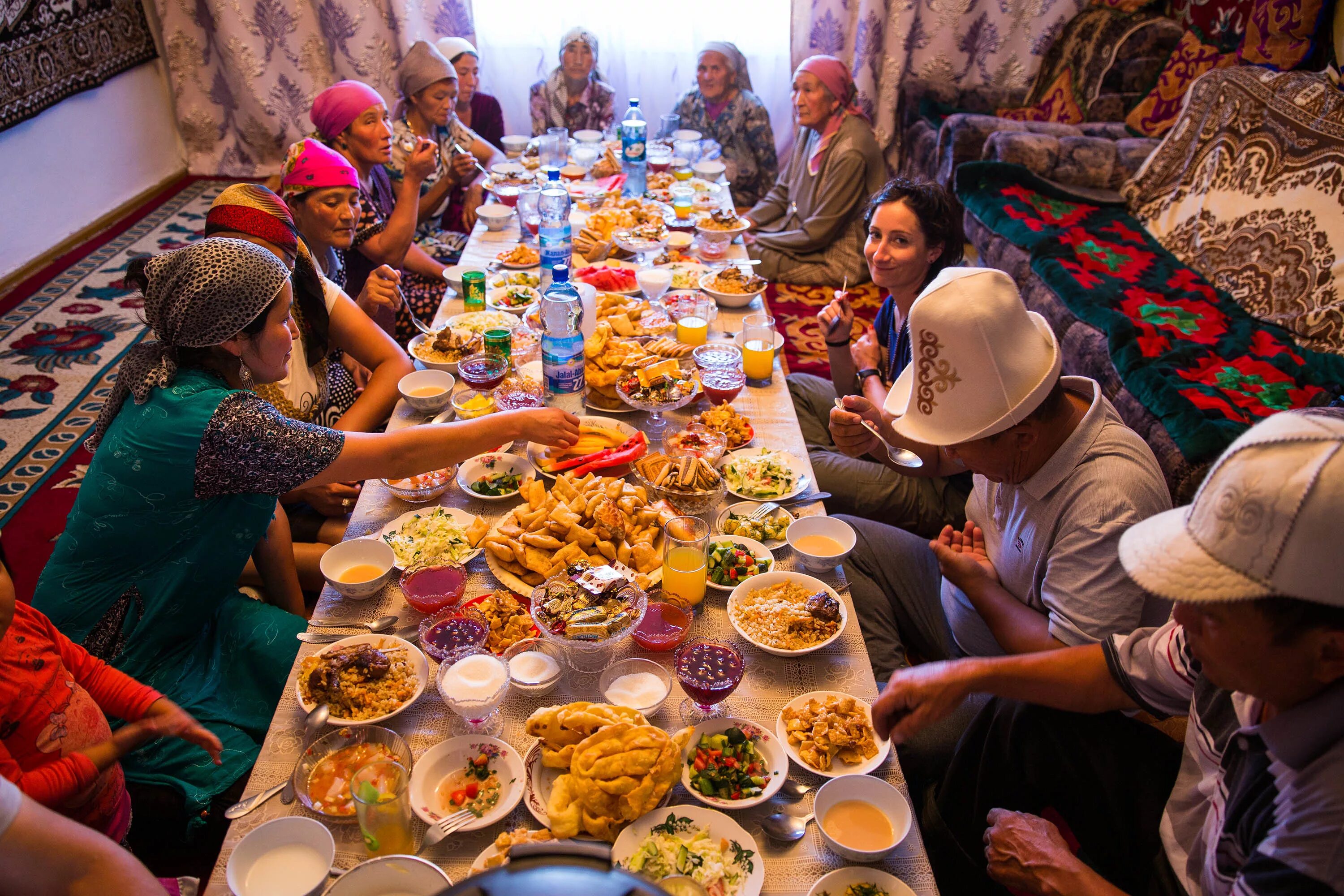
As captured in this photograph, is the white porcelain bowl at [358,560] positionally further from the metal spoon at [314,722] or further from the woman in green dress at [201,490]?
the metal spoon at [314,722]

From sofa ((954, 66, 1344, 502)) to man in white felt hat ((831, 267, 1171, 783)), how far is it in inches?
72.2

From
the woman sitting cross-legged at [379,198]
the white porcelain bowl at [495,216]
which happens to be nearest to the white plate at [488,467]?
the woman sitting cross-legged at [379,198]

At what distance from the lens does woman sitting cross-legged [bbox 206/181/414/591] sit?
9.00 ft

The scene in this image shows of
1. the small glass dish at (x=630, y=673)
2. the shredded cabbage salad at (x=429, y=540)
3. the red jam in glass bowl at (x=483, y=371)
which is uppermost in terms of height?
the red jam in glass bowl at (x=483, y=371)

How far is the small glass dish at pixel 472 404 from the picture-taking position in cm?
282

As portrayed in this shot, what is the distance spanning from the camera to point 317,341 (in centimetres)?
309

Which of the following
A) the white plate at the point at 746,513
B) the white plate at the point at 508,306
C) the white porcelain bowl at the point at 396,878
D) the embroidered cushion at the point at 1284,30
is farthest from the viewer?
the embroidered cushion at the point at 1284,30

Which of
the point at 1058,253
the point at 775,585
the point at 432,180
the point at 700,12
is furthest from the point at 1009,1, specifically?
the point at 775,585

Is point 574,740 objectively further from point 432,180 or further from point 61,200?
point 61,200

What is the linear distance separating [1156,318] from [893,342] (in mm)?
2079

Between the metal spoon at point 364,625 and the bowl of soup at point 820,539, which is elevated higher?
the metal spoon at point 364,625

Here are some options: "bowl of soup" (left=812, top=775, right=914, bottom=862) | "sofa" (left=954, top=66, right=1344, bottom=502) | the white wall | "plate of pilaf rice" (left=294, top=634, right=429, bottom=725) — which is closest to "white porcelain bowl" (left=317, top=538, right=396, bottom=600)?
"plate of pilaf rice" (left=294, top=634, right=429, bottom=725)

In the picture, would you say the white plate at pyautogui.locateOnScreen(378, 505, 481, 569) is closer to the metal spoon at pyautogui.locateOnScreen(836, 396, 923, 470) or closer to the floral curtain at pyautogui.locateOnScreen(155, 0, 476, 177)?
the metal spoon at pyautogui.locateOnScreen(836, 396, 923, 470)

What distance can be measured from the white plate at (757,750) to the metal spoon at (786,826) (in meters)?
0.04
